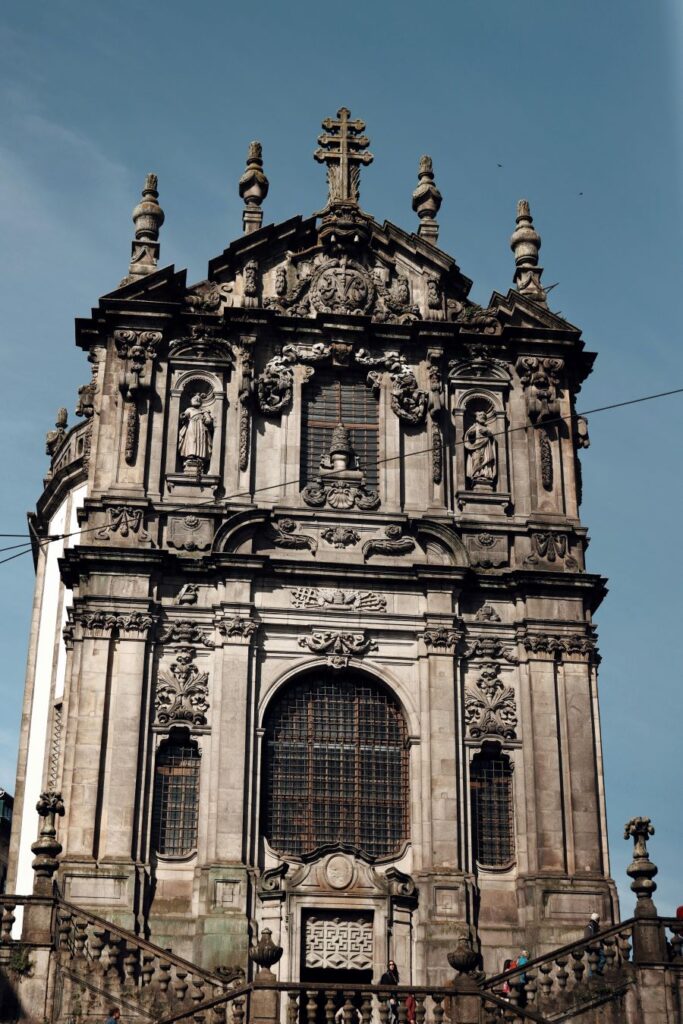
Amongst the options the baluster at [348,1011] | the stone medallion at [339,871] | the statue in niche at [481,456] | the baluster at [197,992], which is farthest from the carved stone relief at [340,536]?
the baluster at [348,1011]

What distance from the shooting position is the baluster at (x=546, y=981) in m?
23.7

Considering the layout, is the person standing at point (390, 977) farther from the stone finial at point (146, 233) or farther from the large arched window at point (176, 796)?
the stone finial at point (146, 233)

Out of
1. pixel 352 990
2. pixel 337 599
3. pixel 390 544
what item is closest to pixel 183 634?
pixel 337 599

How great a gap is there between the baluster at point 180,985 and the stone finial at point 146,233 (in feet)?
43.8

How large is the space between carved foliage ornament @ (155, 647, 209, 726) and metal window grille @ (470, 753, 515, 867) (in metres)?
4.80

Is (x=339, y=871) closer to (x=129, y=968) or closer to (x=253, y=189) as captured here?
(x=129, y=968)

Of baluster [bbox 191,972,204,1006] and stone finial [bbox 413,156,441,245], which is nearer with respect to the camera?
baluster [bbox 191,972,204,1006]

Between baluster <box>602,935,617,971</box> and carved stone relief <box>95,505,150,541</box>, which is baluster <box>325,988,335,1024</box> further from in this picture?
carved stone relief <box>95,505,150,541</box>

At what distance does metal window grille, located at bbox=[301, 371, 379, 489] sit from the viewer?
3003 centimetres

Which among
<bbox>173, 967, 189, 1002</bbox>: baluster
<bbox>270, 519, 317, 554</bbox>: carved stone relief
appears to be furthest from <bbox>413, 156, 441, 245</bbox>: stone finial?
<bbox>173, 967, 189, 1002</bbox>: baluster

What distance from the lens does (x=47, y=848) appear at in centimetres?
2448

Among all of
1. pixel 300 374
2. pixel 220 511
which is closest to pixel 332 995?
pixel 220 511

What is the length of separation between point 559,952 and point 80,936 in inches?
278

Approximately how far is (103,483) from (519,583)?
7.63 meters
